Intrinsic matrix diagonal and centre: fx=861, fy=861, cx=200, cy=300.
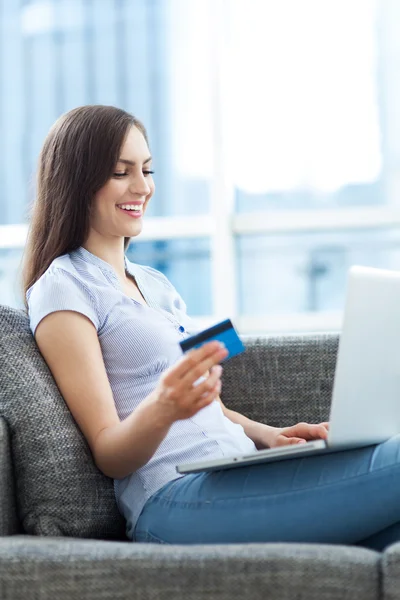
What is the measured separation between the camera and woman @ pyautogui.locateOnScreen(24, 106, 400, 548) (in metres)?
1.27

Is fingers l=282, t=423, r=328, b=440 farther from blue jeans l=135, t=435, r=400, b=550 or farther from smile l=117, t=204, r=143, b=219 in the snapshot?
smile l=117, t=204, r=143, b=219

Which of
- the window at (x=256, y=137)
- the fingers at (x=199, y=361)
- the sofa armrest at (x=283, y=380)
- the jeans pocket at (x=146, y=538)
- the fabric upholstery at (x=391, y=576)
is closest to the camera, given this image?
the fabric upholstery at (x=391, y=576)

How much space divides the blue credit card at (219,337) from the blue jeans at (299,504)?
0.23 meters

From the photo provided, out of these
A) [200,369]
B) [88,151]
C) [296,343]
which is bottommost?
[296,343]

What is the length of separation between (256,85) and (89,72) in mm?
854

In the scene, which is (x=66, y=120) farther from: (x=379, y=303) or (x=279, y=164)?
(x=279, y=164)

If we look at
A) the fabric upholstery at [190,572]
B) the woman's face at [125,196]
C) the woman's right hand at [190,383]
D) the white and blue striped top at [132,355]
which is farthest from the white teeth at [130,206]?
the fabric upholstery at [190,572]

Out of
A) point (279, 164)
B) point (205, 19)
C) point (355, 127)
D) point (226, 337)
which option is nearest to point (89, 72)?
point (205, 19)

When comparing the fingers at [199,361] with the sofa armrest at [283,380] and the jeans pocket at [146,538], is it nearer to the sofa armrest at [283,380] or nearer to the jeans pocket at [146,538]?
the jeans pocket at [146,538]

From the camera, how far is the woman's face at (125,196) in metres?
1.69

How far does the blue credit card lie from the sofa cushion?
34cm

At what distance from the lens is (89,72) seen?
420cm

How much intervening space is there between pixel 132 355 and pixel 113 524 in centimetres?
30

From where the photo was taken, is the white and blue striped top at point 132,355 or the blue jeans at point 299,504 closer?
the blue jeans at point 299,504
